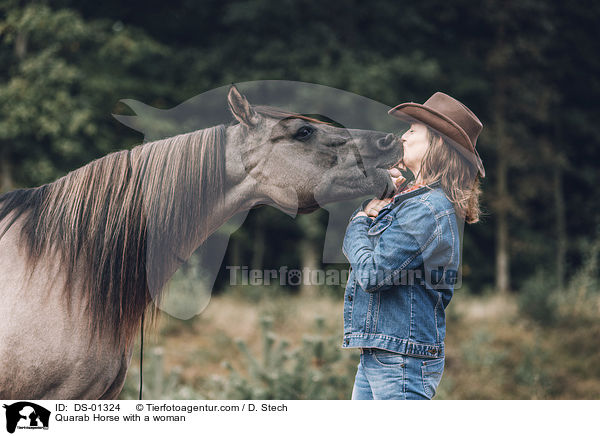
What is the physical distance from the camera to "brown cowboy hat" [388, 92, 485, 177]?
209cm

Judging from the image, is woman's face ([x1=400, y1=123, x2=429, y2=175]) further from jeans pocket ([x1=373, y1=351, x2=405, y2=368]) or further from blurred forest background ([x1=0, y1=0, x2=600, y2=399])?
blurred forest background ([x1=0, y1=0, x2=600, y2=399])

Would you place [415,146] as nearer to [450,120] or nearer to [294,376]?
[450,120]

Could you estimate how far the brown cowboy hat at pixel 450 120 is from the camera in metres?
2.09

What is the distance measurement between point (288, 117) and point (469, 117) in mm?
815

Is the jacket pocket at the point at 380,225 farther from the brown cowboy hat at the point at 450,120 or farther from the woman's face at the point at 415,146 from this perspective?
the brown cowboy hat at the point at 450,120

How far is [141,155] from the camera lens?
236cm

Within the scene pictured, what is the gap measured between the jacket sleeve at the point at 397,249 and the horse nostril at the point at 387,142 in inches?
13.7

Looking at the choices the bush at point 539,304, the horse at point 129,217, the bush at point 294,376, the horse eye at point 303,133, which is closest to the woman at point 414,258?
the horse at point 129,217

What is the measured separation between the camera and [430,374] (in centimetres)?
203

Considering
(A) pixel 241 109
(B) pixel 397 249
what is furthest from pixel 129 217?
(B) pixel 397 249
